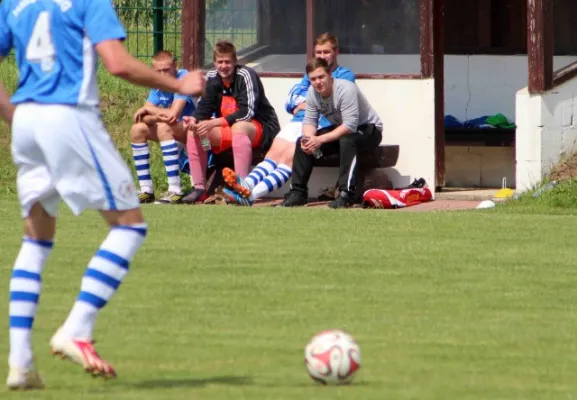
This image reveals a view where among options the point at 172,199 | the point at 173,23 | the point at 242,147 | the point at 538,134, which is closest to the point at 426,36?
the point at 538,134

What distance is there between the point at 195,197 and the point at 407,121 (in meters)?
2.34

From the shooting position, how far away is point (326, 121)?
1352 cm

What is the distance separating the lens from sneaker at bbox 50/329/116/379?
5.57m

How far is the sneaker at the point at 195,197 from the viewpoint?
45.6 ft

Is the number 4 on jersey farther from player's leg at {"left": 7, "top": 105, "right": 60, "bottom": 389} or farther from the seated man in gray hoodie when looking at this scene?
the seated man in gray hoodie

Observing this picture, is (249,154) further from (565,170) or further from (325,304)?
(325,304)

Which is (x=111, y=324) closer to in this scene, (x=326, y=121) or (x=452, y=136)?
(x=326, y=121)

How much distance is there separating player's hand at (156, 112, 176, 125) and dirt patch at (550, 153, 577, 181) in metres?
3.91

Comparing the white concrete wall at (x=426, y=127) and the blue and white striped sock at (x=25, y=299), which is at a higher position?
the white concrete wall at (x=426, y=127)

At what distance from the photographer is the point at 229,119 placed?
1399 cm

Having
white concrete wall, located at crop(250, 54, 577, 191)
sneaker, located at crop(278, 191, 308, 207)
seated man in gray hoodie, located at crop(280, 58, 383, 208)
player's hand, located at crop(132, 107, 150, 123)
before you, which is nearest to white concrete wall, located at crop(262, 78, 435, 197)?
white concrete wall, located at crop(250, 54, 577, 191)

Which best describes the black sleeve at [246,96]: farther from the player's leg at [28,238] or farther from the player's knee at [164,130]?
the player's leg at [28,238]

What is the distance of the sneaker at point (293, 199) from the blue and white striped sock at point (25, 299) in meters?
7.64

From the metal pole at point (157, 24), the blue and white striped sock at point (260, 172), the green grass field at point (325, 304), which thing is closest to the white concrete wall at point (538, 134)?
the green grass field at point (325, 304)
